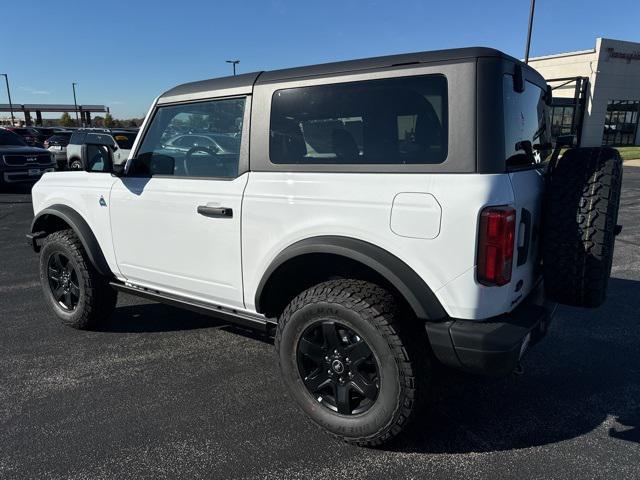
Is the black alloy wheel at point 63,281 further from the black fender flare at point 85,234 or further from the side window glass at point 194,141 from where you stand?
the side window glass at point 194,141

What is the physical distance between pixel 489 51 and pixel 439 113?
0.34m

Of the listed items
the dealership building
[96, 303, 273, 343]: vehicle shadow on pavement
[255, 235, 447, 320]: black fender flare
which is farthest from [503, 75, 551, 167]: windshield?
the dealership building

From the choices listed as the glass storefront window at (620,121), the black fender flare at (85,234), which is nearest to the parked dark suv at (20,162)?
the black fender flare at (85,234)

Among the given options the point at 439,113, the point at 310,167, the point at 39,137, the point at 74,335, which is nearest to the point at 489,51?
the point at 439,113

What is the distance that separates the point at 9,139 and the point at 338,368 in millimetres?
14582

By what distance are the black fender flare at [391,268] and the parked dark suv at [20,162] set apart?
13.1m

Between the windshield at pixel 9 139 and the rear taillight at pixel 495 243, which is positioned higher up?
the windshield at pixel 9 139

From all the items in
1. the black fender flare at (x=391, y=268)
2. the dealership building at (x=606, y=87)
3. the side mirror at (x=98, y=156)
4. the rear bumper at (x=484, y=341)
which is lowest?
the rear bumper at (x=484, y=341)

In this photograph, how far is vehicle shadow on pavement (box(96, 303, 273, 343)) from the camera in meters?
4.00

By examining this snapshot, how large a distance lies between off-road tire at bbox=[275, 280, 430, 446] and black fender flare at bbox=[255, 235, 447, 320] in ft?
0.47

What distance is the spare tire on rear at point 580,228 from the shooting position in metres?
2.27

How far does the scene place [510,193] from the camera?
2.11 metres

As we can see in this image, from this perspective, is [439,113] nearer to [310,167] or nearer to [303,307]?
[310,167]

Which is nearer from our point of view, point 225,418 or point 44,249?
point 225,418
